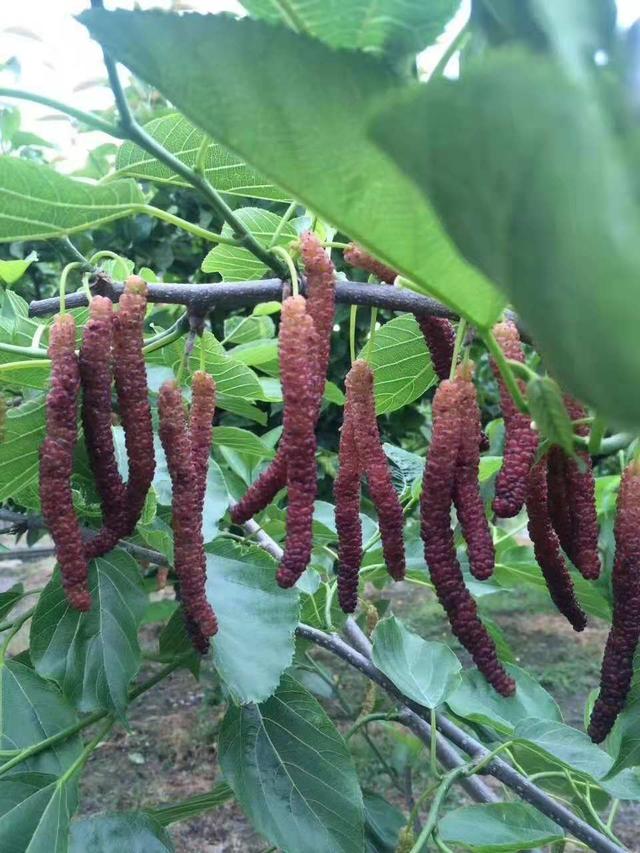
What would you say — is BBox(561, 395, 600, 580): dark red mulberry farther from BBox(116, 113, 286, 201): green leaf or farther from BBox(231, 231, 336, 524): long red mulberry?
BBox(116, 113, 286, 201): green leaf

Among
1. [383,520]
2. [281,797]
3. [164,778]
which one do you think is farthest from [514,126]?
[164,778]

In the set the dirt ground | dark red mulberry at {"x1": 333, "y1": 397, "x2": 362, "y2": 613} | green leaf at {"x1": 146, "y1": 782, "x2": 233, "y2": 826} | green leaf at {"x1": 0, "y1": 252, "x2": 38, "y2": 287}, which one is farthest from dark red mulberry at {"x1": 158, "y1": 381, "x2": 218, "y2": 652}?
the dirt ground

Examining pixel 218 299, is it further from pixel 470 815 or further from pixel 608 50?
pixel 470 815

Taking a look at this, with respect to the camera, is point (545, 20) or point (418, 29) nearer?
point (545, 20)

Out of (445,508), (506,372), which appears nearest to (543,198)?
(506,372)

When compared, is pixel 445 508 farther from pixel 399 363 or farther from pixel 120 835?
pixel 120 835

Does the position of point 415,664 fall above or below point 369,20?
below
